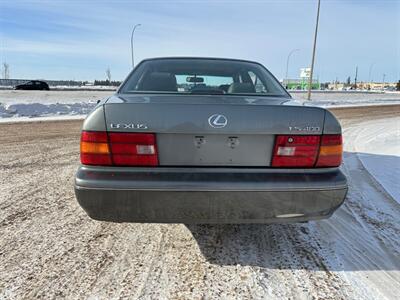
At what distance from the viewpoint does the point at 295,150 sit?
196 centimetres

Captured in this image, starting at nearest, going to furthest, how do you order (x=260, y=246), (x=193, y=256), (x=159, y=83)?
1. (x=193, y=256)
2. (x=260, y=246)
3. (x=159, y=83)

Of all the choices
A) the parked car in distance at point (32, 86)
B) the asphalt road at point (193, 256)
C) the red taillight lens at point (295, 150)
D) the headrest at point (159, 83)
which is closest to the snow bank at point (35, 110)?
the asphalt road at point (193, 256)

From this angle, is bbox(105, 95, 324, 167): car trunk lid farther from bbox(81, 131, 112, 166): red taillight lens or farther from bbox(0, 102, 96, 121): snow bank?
bbox(0, 102, 96, 121): snow bank

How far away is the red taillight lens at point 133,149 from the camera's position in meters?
1.88

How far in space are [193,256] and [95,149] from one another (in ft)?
3.64

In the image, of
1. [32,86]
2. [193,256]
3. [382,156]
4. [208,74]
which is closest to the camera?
[193,256]

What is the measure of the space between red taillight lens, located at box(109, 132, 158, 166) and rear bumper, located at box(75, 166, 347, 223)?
5cm

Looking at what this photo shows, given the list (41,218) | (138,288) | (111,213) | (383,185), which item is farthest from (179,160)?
(383,185)

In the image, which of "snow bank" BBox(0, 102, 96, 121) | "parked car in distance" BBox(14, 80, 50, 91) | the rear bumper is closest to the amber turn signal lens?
the rear bumper

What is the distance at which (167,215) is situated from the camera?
1.93 metres

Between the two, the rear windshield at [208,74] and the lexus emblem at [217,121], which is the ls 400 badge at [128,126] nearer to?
the lexus emblem at [217,121]

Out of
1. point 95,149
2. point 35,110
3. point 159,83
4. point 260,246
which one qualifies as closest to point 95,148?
point 95,149

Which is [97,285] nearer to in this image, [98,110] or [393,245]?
[98,110]

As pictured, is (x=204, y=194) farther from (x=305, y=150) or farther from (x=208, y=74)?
(x=208, y=74)
